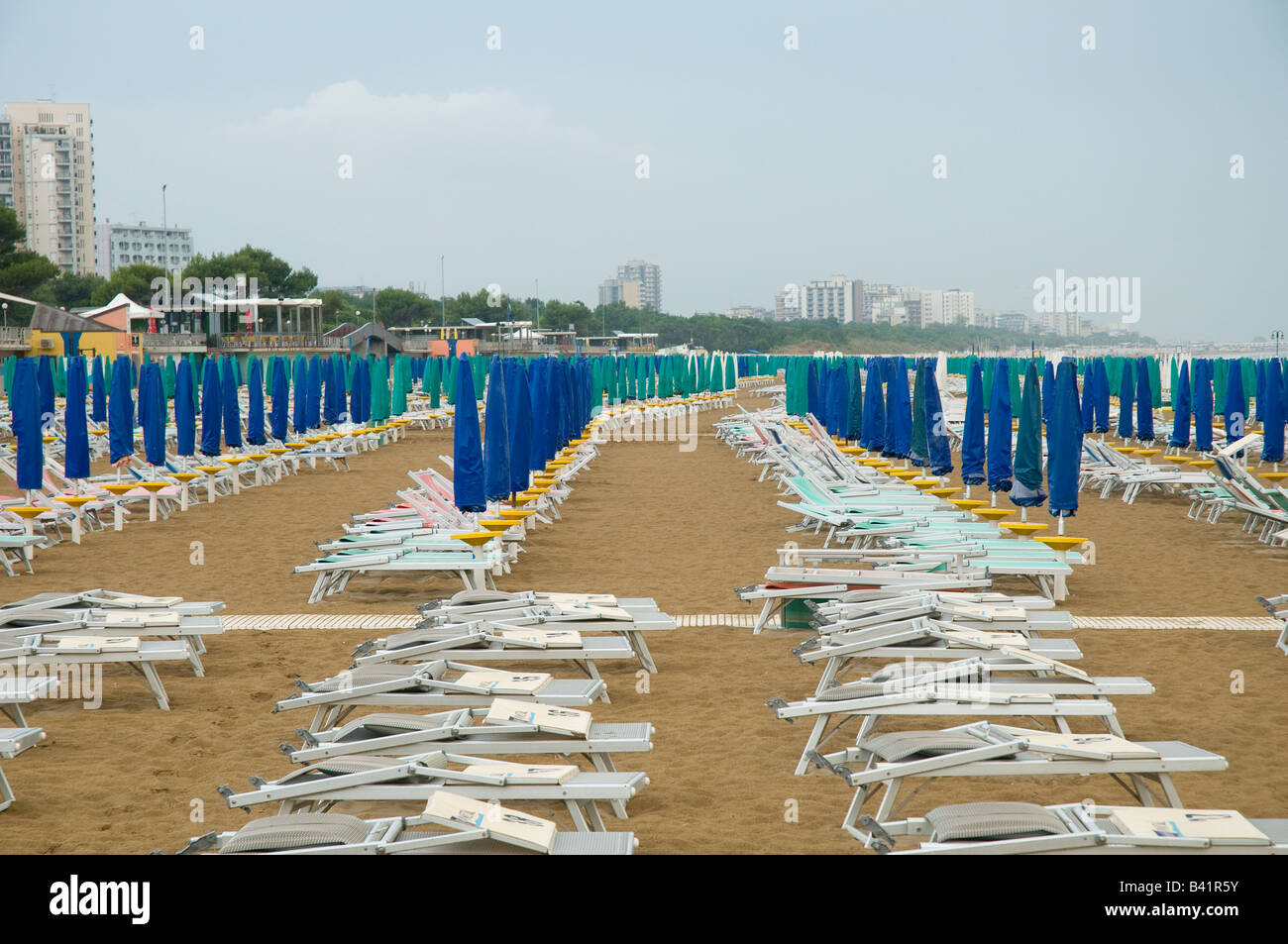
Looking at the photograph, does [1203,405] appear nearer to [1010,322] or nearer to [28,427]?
[28,427]

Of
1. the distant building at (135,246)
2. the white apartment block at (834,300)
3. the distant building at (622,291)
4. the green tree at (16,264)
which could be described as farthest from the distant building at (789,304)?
the green tree at (16,264)

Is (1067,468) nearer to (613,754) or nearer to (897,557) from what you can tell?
(897,557)

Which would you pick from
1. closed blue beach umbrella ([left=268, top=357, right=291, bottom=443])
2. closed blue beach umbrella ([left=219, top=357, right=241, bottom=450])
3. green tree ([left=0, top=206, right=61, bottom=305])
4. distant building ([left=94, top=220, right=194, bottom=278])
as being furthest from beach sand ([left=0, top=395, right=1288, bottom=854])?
distant building ([left=94, top=220, right=194, bottom=278])

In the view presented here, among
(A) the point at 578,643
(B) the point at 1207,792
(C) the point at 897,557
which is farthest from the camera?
(C) the point at 897,557

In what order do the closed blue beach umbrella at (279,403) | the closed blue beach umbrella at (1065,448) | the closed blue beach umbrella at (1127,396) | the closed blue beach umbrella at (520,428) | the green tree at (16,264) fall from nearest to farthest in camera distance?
the closed blue beach umbrella at (1065,448) < the closed blue beach umbrella at (520,428) < the closed blue beach umbrella at (279,403) < the closed blue beach umbrella at (1127,396) < the green tree at (16,264)

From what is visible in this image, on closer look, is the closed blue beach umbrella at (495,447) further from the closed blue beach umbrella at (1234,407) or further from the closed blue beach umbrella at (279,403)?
the closed blue beach umbrella at (1234,407)

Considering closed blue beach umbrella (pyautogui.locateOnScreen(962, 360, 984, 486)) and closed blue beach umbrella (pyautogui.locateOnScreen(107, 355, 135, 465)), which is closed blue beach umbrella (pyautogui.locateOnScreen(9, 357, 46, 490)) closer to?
closed blue beach umbrella (pyautogui.locateOnScreen(107, 355, 135, 465))

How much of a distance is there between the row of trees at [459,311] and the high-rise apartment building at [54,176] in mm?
28776

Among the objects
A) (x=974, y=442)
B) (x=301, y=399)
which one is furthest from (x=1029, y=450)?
(x=301, y=399)

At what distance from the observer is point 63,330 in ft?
131

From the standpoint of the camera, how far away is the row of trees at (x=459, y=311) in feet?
167

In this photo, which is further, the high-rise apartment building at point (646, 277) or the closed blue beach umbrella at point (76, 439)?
the high-rise apartment building at point (646, 277)

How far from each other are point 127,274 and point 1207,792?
70892 millimetres

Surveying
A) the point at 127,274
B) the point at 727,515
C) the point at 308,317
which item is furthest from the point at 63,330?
the point at 727,515
